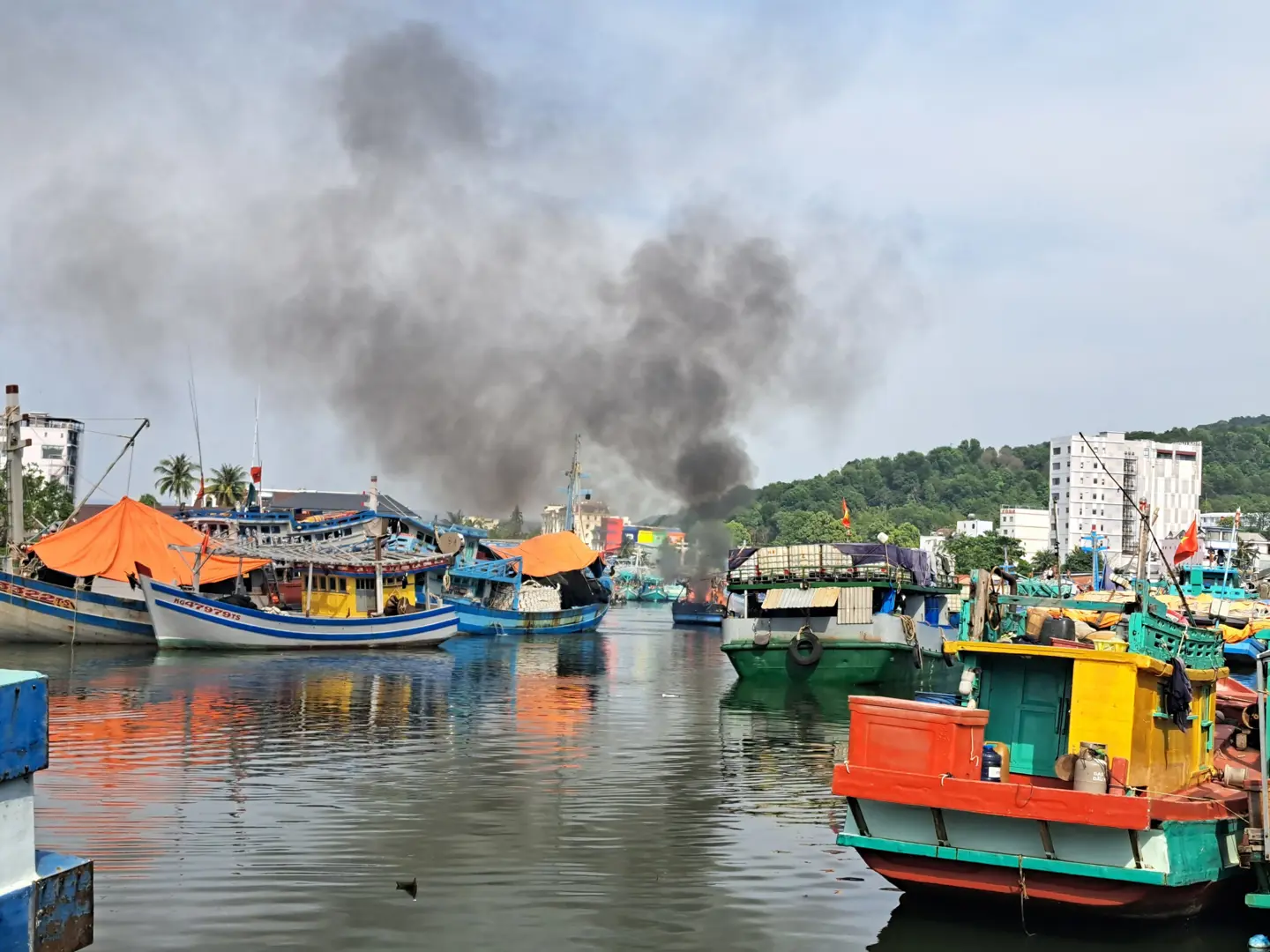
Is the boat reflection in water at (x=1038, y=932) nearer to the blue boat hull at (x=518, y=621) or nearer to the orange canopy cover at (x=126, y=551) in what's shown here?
the orange canopy cover at (x=126, y=551)

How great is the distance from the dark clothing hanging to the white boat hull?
4543 centimetres

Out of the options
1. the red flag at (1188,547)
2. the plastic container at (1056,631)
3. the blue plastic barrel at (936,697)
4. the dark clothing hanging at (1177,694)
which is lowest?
the blue plastic barrel at (936,697)

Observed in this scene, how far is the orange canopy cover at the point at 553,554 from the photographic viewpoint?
83500 millimetres

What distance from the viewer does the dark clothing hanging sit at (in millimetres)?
15600

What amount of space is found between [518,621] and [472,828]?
59769 mm

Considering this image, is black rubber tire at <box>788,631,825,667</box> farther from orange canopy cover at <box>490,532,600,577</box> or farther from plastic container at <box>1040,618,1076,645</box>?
orange canopy cover at <box>490,532,600,577</box>

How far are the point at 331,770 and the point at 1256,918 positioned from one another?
52.5ft

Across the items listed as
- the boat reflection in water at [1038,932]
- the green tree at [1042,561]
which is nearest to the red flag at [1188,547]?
the boat reflection in water at [1038,932]

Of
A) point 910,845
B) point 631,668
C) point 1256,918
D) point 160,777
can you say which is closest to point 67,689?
point 160,777

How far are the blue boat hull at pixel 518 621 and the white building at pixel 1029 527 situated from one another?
389 feet

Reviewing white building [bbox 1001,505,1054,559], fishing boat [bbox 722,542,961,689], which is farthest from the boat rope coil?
white building [bbox 1001,505,1054,559]

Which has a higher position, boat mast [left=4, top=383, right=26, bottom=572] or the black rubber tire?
boat mast [left=4, top=383, right=26, bottom=572]

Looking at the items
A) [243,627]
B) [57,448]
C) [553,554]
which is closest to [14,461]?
[243,627]

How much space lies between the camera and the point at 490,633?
77000mm
